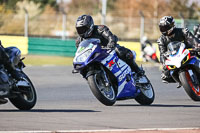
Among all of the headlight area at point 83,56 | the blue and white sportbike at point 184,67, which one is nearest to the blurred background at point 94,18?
the blue and white sportbike at point 184,67

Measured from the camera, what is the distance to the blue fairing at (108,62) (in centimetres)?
1004

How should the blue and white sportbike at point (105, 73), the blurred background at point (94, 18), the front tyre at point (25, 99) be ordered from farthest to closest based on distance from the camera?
the blurred background at point (94, 18) → the blue and white sportbike at point (105, 73) → the front tyre at point (25, 99)

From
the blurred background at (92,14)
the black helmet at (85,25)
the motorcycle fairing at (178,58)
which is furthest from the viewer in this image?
the blurred background at (92,14)

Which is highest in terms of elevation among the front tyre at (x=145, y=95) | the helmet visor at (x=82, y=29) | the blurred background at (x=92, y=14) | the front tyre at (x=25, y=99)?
the helmet visor at (x=82, y=29)

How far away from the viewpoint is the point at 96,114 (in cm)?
924

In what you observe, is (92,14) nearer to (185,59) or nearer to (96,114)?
(185,59)

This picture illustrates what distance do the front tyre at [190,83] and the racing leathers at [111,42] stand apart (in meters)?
0.76

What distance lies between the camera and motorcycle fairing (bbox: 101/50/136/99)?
10.5m

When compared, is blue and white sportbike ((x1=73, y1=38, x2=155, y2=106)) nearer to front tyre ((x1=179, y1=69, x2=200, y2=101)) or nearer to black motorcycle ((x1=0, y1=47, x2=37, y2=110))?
front tyre ((x1=179, y1=69, x2=200, y2=101))

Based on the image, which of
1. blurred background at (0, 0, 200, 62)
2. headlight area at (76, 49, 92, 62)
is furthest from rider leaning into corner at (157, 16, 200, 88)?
blurred background at (0, 0, 200, 62)

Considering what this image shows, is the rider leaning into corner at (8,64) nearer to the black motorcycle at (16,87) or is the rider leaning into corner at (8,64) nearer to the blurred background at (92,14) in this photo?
the black motorcycle at (16,87)

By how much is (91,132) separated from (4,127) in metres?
1.17

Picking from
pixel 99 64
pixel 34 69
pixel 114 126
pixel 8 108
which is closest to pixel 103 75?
pixel 99 64

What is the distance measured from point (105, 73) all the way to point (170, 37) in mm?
2193
